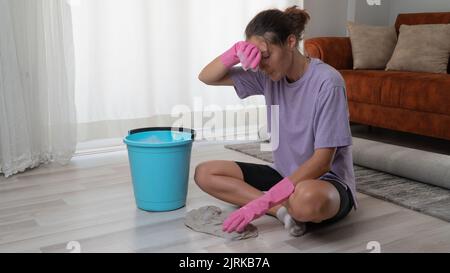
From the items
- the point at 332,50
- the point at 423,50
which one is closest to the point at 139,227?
the point at 332,50

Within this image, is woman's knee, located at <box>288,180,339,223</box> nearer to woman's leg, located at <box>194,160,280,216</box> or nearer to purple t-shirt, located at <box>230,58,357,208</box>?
purple t-shirt, located at <box>230,58,357,208</box>

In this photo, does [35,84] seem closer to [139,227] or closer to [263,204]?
[139,227]

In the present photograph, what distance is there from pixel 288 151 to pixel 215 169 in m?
0.32

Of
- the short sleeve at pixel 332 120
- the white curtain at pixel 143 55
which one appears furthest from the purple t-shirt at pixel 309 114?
the white curtain at pixel 143 55

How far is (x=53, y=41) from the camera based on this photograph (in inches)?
98.7

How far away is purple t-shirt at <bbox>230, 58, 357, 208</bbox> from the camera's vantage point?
60.4 inches

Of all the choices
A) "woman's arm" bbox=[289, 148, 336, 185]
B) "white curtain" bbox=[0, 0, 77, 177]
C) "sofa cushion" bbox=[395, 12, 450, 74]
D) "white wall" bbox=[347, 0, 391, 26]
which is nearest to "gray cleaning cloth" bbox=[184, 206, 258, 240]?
"woman's arm" bbox=[289, 148, 336, 185]

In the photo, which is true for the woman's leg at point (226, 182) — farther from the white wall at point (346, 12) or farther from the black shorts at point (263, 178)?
the white wall at point (346, 12)

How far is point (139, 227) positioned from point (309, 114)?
75 centimetres

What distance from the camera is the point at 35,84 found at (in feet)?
8.19

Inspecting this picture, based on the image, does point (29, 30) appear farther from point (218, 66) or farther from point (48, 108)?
point (218, 66)

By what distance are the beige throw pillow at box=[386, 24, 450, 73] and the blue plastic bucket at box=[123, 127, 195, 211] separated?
6.22 ft
